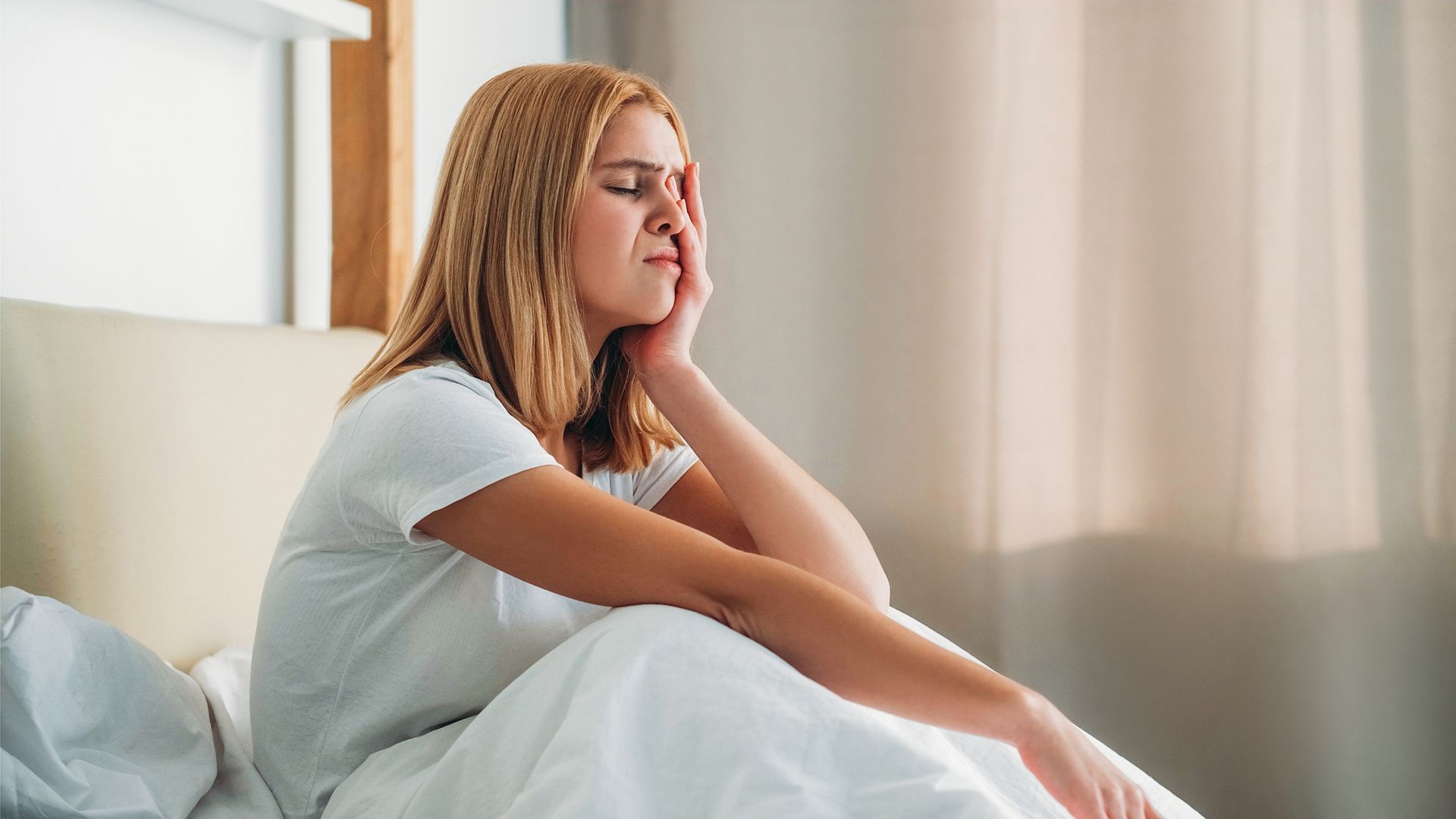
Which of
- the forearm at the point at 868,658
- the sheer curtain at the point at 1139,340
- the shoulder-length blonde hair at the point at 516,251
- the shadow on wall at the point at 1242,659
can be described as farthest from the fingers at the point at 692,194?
the shadow on wall at the point at 1242,659

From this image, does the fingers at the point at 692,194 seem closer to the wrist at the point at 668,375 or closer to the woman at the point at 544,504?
the woman at the point at 544,504

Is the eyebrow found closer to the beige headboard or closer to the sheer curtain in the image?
the beige headboard

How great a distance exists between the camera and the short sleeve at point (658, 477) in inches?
52.6

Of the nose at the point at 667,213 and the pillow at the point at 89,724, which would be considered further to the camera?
the nose at the point at 667,213

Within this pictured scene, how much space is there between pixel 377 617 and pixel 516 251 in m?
0.37

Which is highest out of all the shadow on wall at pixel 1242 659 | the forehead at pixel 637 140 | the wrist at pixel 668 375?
the forehead at pixel 637 140

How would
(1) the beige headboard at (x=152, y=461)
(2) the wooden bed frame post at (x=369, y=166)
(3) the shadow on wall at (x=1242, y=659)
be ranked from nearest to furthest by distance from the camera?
(1) the beige headboard at (x=152, y=461), (2) the wooden bed frame post at (x=369, y=166), (3) the shadow on wall at (x=1242, y=659)

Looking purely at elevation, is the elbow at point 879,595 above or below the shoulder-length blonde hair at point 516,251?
below

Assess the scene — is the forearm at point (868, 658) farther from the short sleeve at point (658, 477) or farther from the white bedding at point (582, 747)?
the short sleeve at point (658, 477)

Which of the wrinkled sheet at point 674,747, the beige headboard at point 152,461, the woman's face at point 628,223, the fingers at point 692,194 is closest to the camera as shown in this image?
the wrinkled sheet at point 674,747

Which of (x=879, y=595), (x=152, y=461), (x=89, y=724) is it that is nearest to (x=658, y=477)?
(x=879, y=595)

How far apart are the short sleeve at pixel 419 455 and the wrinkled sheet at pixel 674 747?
155 mm

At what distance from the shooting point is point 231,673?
117 cm

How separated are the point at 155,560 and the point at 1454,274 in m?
1.76
